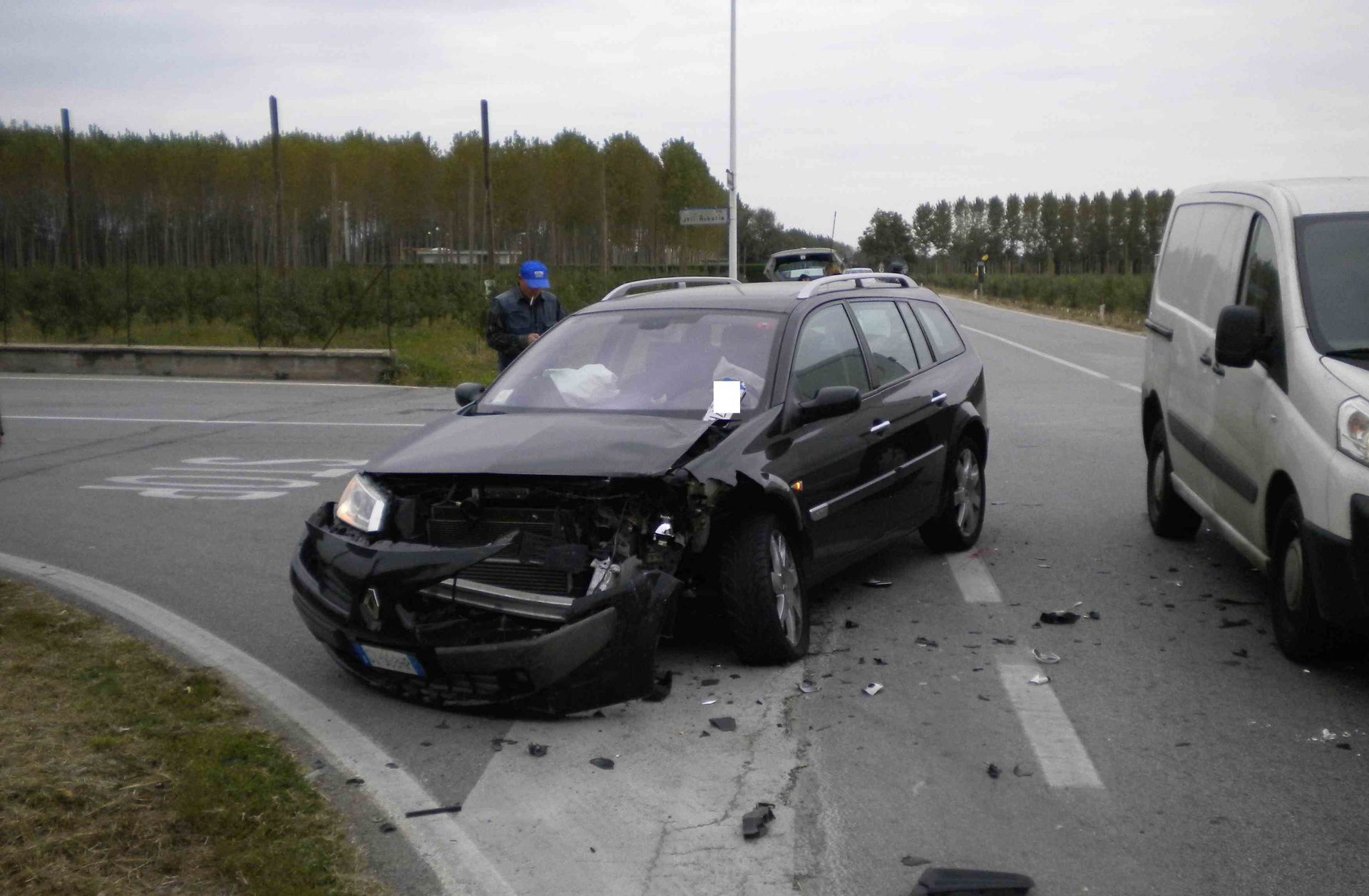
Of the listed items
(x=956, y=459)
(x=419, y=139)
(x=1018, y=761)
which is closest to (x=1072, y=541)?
(x=956, y=459)

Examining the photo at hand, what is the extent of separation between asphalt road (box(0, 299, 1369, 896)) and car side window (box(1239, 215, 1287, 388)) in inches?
48.8

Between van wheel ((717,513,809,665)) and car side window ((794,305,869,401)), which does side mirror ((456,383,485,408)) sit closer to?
car side window ((794,305,869,401))

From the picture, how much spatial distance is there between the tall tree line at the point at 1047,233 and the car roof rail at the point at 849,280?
13344 centimetres

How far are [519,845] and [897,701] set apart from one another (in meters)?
1.81

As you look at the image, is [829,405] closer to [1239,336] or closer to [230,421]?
[1239,336]

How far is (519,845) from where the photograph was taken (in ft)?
12.6

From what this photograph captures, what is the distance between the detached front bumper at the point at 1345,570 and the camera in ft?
15.5

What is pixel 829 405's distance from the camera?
5.95 meters

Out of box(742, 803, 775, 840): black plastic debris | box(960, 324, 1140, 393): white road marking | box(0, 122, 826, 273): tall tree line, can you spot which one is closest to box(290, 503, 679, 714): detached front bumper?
box(742, 803, 775, 840): black plastic debris

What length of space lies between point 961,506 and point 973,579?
0.75 meters

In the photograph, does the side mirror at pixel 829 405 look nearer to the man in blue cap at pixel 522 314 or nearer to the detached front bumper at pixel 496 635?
the detached front bumper at pixel 496 635

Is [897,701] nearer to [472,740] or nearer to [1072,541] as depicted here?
[472,740]

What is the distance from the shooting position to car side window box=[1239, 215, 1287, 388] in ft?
18.8

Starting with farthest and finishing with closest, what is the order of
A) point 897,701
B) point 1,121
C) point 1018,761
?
point 1,121 → point 897,701 → point 1018,761
